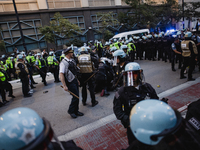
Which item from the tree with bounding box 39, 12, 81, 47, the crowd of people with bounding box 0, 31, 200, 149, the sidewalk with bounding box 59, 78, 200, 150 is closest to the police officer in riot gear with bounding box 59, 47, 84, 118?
the crowd of people with bounding box 0, 31, 200, 149

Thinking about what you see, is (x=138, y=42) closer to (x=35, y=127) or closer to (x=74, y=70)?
(x=74, y=70)

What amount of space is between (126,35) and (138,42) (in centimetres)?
804

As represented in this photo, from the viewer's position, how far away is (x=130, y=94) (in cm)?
216

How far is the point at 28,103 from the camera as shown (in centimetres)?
625

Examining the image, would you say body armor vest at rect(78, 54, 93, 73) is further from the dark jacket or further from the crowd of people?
the dark jacket

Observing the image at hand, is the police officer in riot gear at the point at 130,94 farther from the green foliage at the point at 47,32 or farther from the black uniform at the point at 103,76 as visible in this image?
the green foliage at the point at 47,32

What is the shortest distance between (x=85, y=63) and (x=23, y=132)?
12.3 feet

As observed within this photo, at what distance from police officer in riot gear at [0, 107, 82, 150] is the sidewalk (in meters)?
2.12

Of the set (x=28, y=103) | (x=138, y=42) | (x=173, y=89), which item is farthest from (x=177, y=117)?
(x=138, y=42)

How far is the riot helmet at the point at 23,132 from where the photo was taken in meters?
0.91

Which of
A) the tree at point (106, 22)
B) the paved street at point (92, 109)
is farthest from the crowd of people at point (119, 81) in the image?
the tree at point (106, 22)

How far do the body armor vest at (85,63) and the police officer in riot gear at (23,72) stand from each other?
3525mm

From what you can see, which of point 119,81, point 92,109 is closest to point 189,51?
point 119,81

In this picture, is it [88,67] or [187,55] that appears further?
[187,55]
